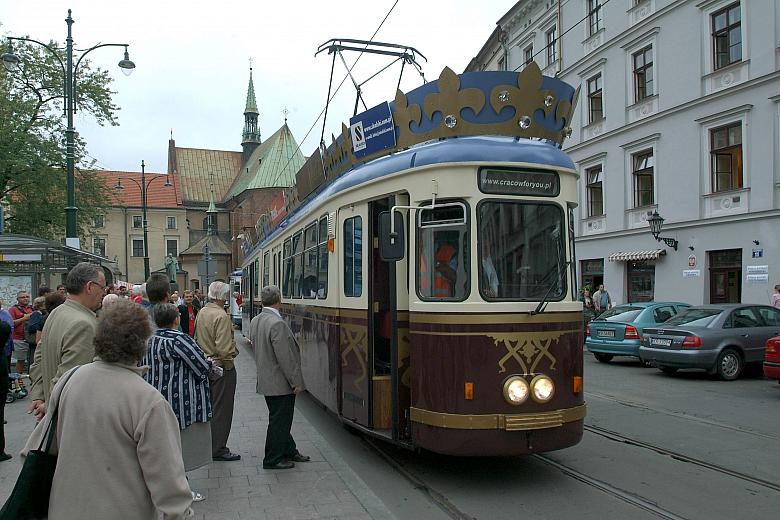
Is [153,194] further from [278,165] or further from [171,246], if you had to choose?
[278,165]

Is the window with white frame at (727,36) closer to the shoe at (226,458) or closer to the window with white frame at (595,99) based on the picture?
the window with white frame at (595,99)

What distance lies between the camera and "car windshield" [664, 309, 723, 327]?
13859 millimetres

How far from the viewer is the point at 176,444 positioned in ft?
8.73

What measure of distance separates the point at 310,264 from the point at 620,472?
4.47m

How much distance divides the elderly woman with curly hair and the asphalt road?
318cm

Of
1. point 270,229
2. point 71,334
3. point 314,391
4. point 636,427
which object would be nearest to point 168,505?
point 71,334

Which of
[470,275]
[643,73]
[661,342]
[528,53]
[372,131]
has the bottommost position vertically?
[661,342]

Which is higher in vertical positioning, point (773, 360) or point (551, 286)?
point (551, 286)

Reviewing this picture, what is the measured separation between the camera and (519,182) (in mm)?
6090

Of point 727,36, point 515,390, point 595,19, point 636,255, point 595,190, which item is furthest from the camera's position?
point 595,190

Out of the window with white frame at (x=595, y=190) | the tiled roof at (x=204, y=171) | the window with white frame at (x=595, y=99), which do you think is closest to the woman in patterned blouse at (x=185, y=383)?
the window with white frame at (x=595, y=190)

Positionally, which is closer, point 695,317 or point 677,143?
point 695,317

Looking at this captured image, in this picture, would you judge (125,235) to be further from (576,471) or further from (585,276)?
(576,471)

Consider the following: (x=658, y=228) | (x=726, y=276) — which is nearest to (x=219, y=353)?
(x=658, y=228)
